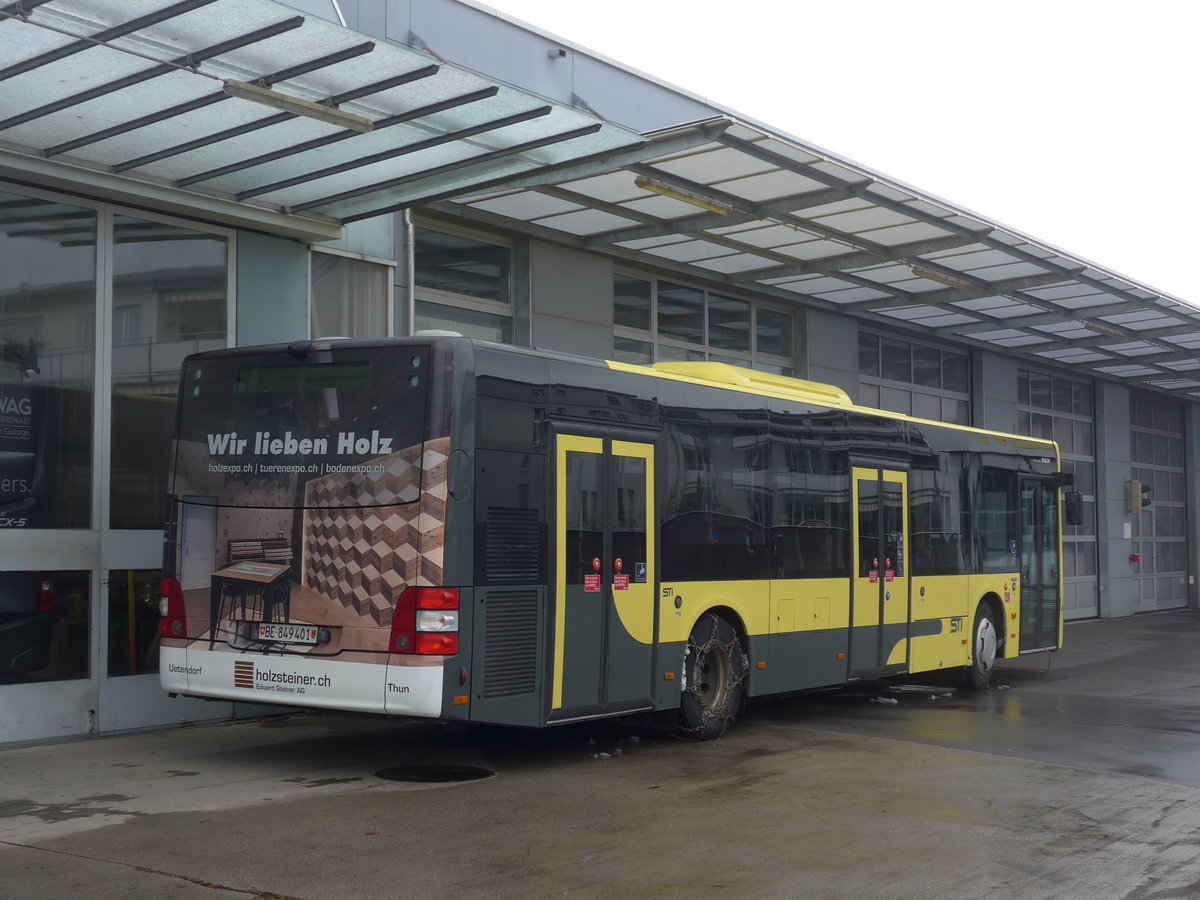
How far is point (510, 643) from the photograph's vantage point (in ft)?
29.6

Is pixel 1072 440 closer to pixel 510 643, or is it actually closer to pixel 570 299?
pixel 570 299

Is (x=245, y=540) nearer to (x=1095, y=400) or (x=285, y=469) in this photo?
(x=285, y=469)

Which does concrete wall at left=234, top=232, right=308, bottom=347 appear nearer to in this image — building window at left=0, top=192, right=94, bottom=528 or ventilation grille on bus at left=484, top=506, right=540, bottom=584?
building window at left=0, top=192, right=94, bottom=528

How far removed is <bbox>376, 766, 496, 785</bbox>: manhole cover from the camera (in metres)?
9.11

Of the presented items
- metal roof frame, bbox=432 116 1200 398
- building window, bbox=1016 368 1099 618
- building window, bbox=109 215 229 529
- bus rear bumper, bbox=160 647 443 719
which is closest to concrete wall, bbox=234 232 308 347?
building window, bbox=109 215 229 529

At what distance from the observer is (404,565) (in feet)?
28.2

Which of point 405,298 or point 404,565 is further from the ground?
point 405,298

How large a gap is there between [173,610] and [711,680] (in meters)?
4.45

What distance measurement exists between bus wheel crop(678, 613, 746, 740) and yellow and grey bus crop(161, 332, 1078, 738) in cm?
2

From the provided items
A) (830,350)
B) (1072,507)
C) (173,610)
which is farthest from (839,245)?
(173,610)

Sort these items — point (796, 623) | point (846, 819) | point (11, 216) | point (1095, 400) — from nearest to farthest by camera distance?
point (846, 819), point (11, 216), point (796, 623), point (1095, 400)

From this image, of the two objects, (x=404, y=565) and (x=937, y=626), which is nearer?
(x=404, y=565)

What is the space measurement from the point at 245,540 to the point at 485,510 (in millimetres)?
1716

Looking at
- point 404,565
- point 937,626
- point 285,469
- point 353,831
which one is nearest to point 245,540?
point 285,469
